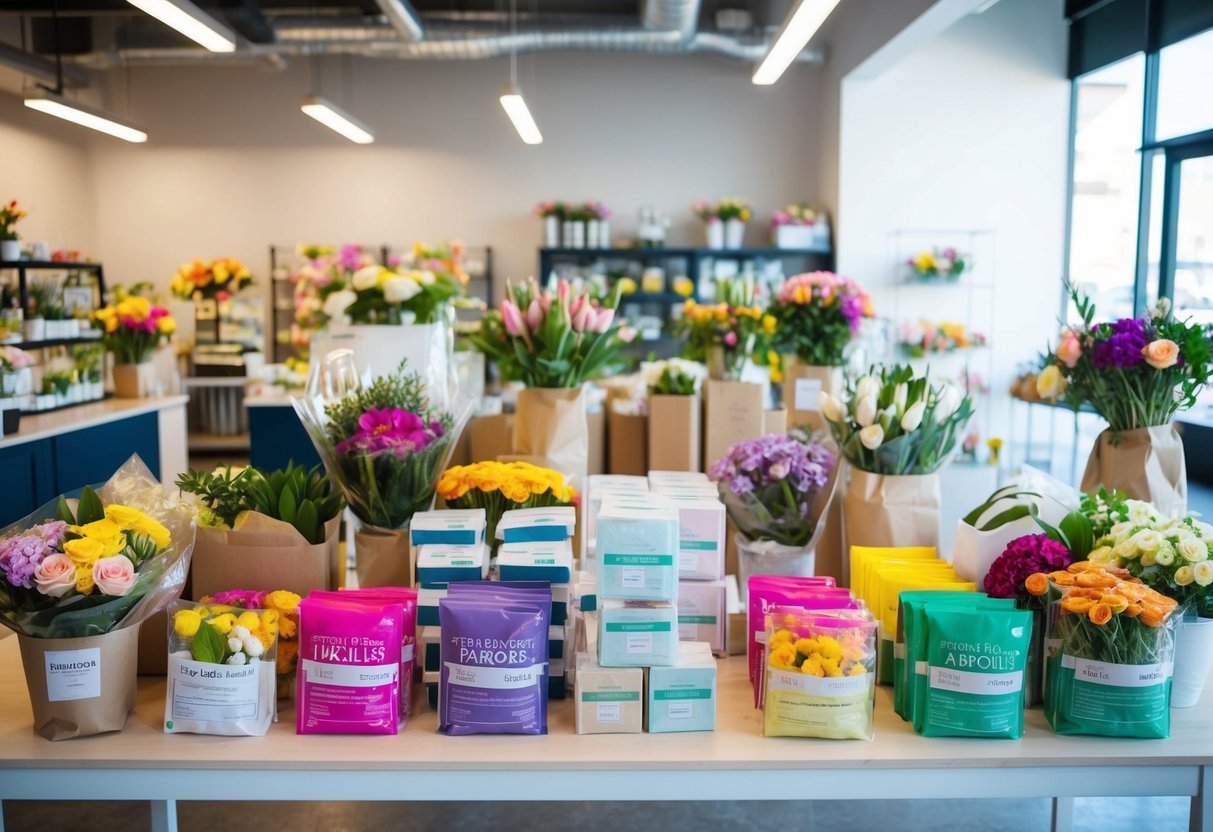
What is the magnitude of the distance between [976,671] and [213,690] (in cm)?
125

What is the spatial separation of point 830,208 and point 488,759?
705 cm

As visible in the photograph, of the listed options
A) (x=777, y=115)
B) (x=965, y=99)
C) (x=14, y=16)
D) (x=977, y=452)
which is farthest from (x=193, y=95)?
(x=977, y=452)

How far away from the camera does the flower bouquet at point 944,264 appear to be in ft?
23.9

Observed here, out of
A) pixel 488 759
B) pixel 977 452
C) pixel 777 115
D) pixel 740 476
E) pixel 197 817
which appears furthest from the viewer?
pixel 777 115

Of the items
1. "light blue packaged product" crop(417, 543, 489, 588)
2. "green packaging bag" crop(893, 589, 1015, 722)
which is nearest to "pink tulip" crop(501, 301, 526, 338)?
"light blue packaged product" crop(417, 543, 489, 588)

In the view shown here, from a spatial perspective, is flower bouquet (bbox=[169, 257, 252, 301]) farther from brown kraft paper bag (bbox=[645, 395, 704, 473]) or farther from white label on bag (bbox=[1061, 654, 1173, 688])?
white label on bag (bbox=[1061, 654, 1173, 688])

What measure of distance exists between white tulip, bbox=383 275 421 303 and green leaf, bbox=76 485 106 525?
2.26 m

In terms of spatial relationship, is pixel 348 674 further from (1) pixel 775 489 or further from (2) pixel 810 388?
(2) pixel 810 388

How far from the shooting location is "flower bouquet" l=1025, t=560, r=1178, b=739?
1649 millimetres

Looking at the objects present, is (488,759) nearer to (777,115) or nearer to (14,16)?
(777,115)

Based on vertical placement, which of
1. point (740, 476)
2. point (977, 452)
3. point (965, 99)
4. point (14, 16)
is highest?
point (14, 16)

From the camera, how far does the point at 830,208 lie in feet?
26.3

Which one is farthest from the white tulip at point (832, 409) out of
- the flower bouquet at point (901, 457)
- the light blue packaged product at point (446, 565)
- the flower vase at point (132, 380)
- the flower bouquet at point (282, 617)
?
the flower vase at point (132, 380)

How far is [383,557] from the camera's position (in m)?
2.14
